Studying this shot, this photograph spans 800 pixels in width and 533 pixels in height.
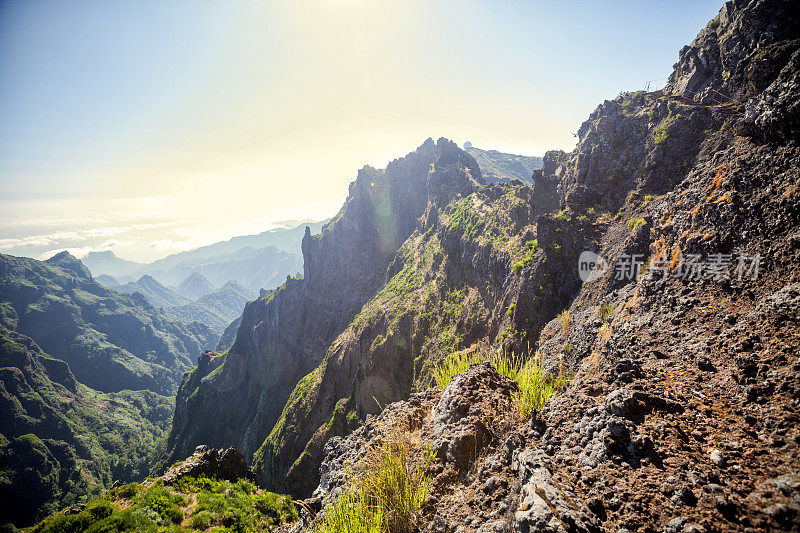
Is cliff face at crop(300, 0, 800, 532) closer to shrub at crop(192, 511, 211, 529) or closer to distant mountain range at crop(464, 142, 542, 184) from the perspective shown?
shrub at crop(192, 511, 211, 529)

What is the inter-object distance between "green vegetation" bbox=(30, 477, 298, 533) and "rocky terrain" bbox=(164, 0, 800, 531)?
5.34 m

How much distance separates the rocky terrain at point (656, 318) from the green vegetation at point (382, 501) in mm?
425

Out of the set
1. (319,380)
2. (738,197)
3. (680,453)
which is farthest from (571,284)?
(319,380)

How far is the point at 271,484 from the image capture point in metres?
64.7

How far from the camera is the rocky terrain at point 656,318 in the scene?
12.1ft

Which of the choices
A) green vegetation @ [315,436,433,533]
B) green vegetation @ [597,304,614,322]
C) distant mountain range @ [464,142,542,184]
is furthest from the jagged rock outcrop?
distant mountain range @ [464,142,542,184]

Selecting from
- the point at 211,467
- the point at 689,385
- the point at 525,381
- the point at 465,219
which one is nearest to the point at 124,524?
the point at 211,467

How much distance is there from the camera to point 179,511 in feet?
38.8

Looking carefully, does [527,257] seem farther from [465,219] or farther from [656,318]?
[465,219]

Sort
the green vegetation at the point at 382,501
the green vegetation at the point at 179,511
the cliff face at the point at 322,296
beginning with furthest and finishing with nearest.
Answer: the cliff face at the point at 322,296, the green vegetation at the point at 179,511, the green vegetation at the point at 382,501

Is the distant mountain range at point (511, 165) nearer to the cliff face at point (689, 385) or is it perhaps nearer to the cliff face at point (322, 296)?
the cliff face at point (322, 296)

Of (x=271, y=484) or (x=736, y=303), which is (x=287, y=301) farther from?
(x=736, y=303)

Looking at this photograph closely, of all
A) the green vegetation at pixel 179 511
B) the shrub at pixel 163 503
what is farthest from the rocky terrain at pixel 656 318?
the shrub at pixel 163 503

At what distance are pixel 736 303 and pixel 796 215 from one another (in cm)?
247
